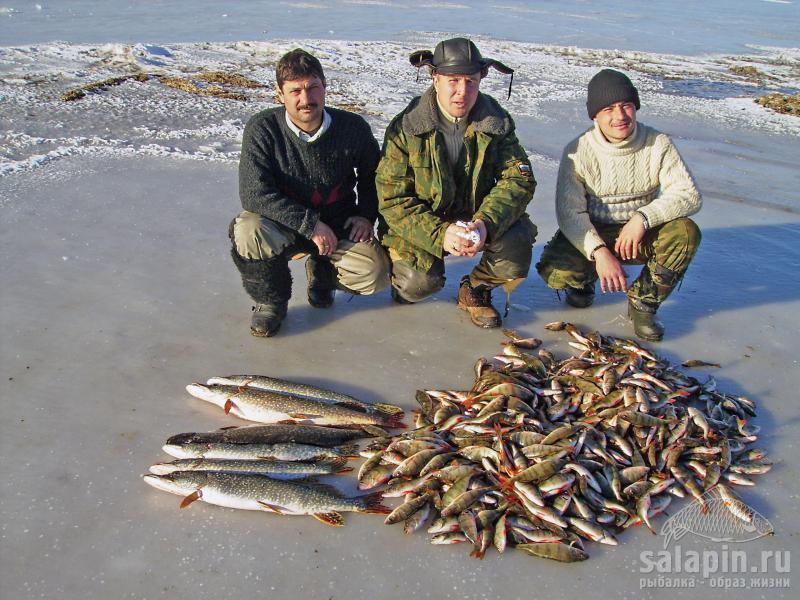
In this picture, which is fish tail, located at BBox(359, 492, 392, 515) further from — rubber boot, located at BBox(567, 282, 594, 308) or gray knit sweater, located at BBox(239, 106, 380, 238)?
rubber boot, located at BBox(567, 282, 594, 308)

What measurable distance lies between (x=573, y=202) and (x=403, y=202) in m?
1.28

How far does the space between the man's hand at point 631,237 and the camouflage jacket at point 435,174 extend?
0.73 m

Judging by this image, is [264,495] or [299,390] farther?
[299,390]

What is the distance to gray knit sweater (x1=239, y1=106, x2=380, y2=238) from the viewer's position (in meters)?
4.31

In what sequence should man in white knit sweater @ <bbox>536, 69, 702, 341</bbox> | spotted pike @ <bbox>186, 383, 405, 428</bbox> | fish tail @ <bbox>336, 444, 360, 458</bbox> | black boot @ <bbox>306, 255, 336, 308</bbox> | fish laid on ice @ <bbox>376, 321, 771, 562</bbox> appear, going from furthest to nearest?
1. black boot @ <bbox>306, 255, 336, 308</bbox>
2. man in white knit sweater @ <bbox>536, 69, 702, 341</bbox>
3. spotted pike @ <bbox>186, 383, 405, 428</bbox>
4. fish tail @ <bbox>336, 444, 360, 458</bbox>
5. fish laid on ice @ <bbox>376, 321, 771, 562</bbox>

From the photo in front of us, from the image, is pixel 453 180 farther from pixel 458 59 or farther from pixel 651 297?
pixel 651 297

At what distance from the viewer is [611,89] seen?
4.26m

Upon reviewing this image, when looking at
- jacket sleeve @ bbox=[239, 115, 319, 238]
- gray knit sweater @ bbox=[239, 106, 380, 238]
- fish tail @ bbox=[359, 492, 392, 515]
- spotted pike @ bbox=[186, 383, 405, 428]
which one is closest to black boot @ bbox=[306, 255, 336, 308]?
gray knit sweater @ bbox=[239, 106, 380, 238]

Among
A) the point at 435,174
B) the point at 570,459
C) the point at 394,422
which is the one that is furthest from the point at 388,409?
the point at 435,174

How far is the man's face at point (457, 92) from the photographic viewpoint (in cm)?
418

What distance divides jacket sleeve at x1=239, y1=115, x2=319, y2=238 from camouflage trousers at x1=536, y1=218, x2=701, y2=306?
1.90 meters

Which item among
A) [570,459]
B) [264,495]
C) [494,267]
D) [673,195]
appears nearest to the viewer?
[264,495]

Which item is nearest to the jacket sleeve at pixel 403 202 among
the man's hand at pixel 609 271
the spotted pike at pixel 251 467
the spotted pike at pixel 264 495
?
the man's hand at pixel 609 271

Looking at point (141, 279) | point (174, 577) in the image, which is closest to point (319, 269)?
point (141, 279)
